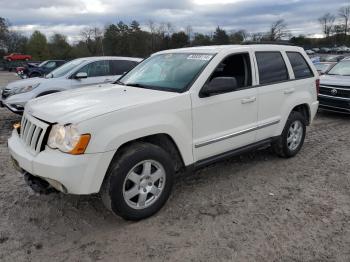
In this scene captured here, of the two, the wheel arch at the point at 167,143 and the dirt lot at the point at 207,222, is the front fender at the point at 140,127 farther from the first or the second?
the dirt lot at the point at 207,222

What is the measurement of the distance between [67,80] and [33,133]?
5.28 meters

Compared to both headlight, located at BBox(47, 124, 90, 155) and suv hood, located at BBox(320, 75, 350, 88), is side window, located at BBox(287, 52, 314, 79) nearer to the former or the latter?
suv hood, located at BBox(320, 75, 350, 88)

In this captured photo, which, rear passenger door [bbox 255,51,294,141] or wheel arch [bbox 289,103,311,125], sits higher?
rear passenger door [bbox 255,51,294,141]

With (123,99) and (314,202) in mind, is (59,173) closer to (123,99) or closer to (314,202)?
(123,99)

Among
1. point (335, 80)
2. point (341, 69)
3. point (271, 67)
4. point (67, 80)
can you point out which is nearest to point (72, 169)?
point (271, 67)

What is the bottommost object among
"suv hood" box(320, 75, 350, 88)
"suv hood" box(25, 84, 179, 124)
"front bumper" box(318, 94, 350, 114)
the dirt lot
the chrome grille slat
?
the dirt lot

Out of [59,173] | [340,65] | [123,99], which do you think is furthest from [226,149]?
[340,65]

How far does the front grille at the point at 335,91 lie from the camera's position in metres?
8.85

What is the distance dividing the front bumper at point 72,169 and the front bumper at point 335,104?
7326mm

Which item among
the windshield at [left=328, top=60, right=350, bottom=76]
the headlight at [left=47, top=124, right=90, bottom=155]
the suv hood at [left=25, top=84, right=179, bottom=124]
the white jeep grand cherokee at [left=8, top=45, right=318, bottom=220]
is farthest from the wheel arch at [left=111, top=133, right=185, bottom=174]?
the windshield at [left=328, top=60, right=350, bottom=76]

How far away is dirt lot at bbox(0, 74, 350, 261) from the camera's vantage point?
321cm

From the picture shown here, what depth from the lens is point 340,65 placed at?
10367 mm

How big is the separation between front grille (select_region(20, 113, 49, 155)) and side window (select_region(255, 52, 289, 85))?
2.96 m

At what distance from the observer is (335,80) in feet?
30.7
